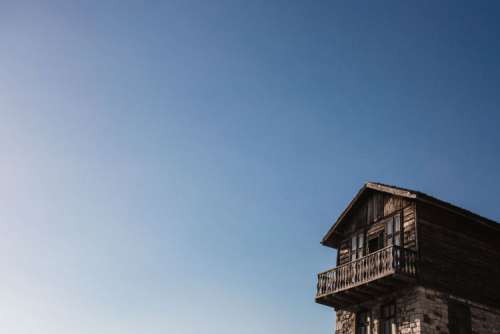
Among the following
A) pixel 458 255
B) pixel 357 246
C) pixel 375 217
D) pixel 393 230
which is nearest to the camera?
pixel 458 255

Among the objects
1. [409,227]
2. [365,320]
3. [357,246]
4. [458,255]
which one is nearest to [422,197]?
[409,227]

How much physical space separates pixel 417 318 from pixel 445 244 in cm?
407

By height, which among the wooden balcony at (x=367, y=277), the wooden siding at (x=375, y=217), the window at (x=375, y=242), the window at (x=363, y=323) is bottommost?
the window at (x=363, y=323)

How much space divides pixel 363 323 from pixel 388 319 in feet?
5.70

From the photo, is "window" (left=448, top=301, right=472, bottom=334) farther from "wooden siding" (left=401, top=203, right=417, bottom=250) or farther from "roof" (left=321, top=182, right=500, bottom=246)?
"roof" (left=321, top=182, right=500, bottom=246)

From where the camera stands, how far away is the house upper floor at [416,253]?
851 inches

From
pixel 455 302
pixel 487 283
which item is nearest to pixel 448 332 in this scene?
pixel 455 302

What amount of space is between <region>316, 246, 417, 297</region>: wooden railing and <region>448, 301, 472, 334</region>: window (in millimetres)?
2389

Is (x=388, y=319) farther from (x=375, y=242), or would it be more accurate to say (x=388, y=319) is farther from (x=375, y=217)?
(x=375, y=217)

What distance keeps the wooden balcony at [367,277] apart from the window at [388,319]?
26.9 inches

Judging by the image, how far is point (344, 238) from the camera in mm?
27219

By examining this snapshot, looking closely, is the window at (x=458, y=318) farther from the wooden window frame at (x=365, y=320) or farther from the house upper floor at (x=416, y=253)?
the wooden window frame at (x=365, y=320)

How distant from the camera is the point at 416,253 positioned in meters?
21.7

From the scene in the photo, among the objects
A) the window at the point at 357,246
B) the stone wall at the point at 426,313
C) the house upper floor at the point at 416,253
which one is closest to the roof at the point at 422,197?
the house upper floor at the point at 416,253
